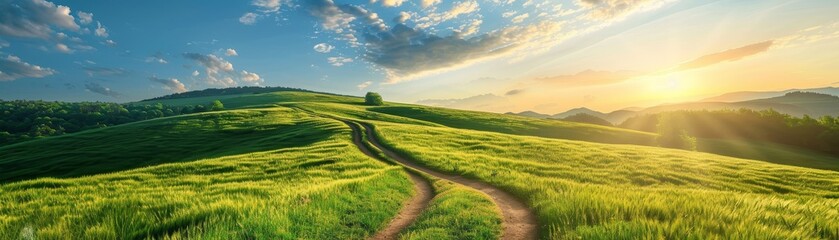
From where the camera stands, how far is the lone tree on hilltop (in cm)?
13450

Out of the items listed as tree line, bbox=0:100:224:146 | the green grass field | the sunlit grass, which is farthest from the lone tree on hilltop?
the sunlit grass

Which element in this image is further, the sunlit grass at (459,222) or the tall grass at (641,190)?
the sunlit grass at (459,222)

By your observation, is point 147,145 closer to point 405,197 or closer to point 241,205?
point 405,197

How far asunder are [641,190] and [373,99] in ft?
411

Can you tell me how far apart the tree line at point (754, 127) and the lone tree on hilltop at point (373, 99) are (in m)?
89.9

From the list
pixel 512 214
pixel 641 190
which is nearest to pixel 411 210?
pixel 512 214

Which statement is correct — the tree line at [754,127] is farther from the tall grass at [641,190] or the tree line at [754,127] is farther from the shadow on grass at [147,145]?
the shadow on grass at [147,145]

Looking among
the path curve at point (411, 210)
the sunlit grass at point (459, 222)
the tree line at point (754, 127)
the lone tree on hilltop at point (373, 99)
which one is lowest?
the tree line at point (754, 127)

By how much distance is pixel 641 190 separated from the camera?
45.5ft

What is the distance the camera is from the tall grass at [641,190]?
6.80 m

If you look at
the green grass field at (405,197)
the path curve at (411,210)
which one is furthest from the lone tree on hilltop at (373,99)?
the path curve at (411,210)

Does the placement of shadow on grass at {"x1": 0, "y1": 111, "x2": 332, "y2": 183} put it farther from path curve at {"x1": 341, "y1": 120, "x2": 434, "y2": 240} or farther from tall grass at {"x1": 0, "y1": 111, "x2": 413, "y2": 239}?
tall grass at {"x1": 0, "y1": 111, "x2": 413, "y2": 239}

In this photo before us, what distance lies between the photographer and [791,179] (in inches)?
1040

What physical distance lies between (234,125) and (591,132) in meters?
73.0
